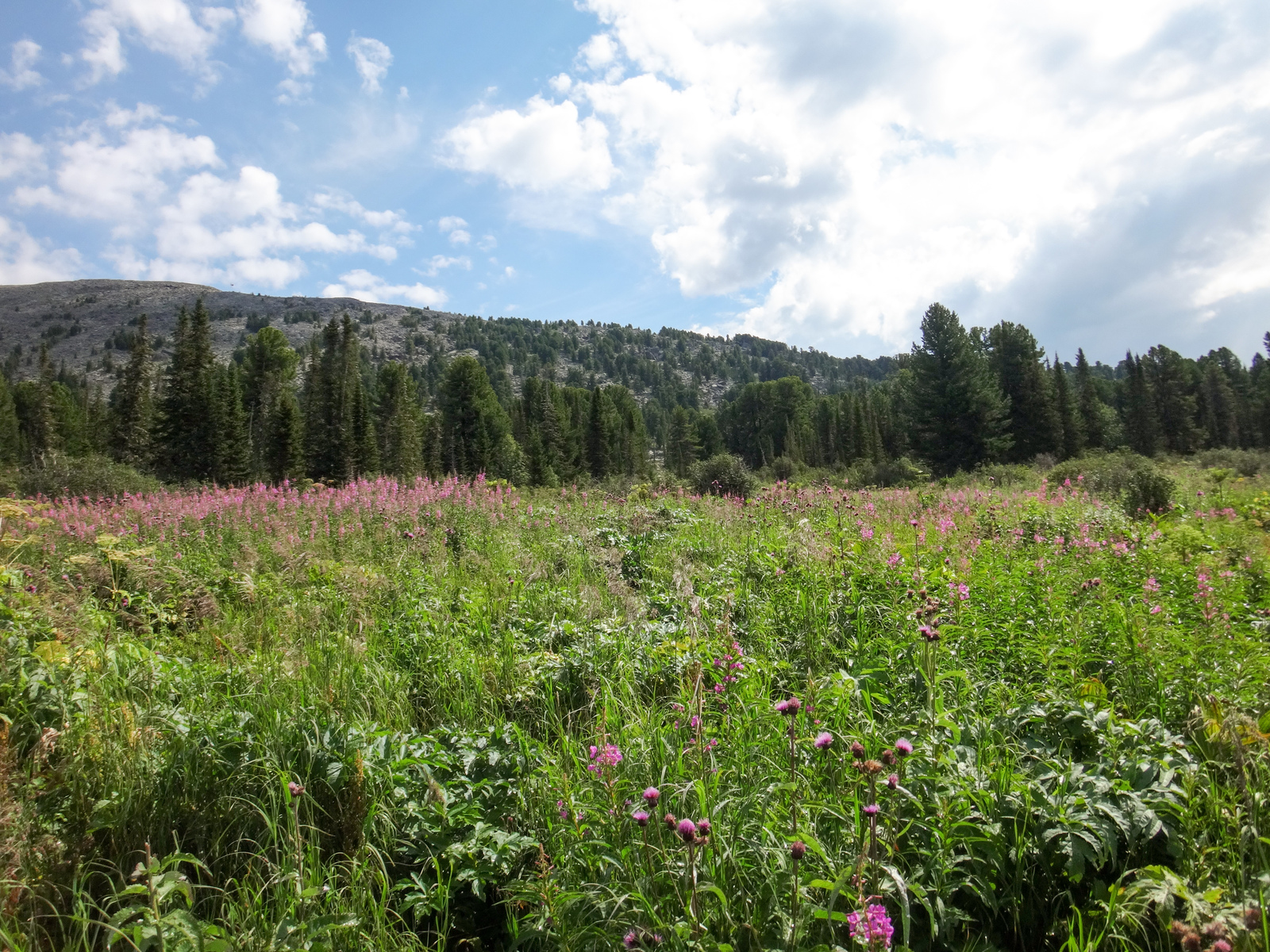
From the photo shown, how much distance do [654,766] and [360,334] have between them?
175 m

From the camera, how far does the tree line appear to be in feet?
117

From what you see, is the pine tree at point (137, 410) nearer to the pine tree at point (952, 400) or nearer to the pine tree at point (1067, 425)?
the pine tree at point (952, 400)

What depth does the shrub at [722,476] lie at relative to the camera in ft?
63.4

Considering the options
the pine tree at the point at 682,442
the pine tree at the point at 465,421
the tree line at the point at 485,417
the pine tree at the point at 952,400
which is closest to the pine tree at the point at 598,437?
the tree line at the point at 485,417

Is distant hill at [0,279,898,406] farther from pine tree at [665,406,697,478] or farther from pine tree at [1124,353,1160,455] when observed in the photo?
pine tree at [1124,353,1160,455]

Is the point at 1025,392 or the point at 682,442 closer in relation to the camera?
the point at 1025,392

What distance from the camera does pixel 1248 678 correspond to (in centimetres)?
284

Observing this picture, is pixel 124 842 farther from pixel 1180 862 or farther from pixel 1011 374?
pixel 1011 374

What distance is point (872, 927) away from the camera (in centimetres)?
133

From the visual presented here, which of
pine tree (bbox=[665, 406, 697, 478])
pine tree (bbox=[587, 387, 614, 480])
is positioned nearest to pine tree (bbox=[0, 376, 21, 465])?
pine tree (bbox=[587, 387, 614, 480])

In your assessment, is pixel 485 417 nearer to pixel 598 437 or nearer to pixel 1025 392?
pixel 598 437

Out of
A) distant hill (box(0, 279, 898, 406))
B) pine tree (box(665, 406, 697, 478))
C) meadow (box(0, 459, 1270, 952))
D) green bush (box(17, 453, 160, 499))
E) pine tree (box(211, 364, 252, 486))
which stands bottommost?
meadow (box(0, 459, 1270, 952))

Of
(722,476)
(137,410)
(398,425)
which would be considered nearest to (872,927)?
(722,476)

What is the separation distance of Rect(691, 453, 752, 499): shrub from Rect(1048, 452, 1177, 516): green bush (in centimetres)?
875
